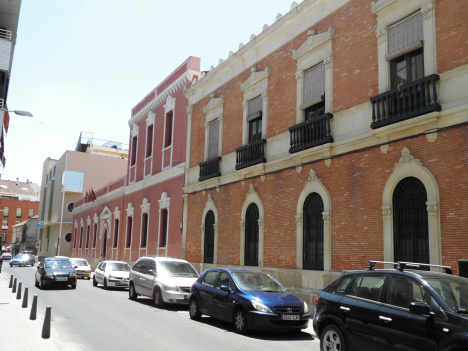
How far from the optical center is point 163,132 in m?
28.1

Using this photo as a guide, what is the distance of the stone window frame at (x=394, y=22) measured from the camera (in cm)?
1130

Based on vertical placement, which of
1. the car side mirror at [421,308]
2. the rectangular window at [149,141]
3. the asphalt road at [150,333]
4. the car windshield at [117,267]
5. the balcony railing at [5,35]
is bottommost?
the asphalt road at [150,333]

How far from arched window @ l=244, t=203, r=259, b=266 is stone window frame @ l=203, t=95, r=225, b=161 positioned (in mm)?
3906

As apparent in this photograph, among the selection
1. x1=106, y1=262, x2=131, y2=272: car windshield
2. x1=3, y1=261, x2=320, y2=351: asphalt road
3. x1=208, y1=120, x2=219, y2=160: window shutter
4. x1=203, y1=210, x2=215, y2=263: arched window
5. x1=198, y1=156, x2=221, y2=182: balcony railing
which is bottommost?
x1=3, y1=261, x2=320, y2=351: asphalt road

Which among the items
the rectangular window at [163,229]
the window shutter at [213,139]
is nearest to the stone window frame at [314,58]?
the window shutter at [213,139]

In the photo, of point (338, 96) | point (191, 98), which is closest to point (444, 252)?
point (338, 96)

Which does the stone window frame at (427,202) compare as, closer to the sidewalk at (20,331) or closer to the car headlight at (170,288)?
the car headlight at (170,288)

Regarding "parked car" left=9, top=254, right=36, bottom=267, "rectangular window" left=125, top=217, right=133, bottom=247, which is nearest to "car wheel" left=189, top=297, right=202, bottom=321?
"rectangular window" left=125, top=217, right=133, bottom=247

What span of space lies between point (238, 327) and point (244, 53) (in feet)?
41.7

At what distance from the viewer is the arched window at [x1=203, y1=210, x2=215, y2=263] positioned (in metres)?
21.1

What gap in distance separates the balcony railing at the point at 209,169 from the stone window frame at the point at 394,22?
9.61 meters

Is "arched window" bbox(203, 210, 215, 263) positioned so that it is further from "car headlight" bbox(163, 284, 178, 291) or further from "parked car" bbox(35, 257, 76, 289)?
"parked car" bbox(35, 257, 76, 289)

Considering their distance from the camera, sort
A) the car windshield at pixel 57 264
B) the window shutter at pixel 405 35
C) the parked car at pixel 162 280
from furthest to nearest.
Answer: the car windshield at pixel 57 264, the parked car at pixel 162 280, the window shutter at pixel 405 35

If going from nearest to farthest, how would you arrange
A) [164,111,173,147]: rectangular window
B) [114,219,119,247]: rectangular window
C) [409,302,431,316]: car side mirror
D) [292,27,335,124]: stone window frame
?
[409,302,431,316]: car side mirror, [292,27,335,124]: stone window frame, [164,111,173,147]: rectangular window, [114,219,119,247]: rectangular window
